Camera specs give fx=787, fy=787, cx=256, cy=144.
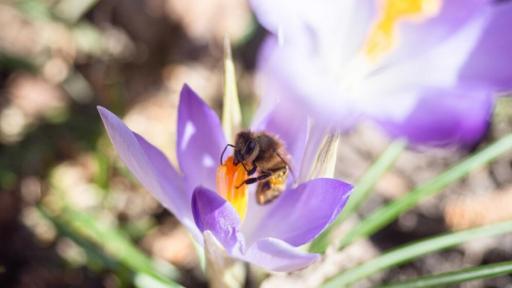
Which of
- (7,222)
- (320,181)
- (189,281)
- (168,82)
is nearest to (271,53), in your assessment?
(320,181)

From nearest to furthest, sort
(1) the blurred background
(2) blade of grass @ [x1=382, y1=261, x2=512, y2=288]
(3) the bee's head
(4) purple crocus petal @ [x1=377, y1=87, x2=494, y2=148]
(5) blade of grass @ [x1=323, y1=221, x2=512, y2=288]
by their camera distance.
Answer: (4) purple crocus petal @ [x1=377, y1=87, x2=494, y2=148] < (3) the bee's head < (2) blade of grass @ [x1=382, y1=261, x2=512, y2=288] < (5) blade of grass @ [x1=323, y1=221, x2=512, y2=288] < (1) the blurred background

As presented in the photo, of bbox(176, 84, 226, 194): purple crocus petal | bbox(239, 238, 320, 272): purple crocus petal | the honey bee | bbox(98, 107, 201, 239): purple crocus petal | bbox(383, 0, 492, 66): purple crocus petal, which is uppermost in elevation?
bbox(383, 0, 492, 66): purple crocus petal

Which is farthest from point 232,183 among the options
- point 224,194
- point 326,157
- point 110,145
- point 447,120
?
point 110,145

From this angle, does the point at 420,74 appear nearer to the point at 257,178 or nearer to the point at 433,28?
the point at 433,28

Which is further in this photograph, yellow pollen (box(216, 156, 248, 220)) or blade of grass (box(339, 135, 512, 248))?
blade of grass (box(339, 135, 512, 248))

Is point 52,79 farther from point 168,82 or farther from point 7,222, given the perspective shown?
point 7,222

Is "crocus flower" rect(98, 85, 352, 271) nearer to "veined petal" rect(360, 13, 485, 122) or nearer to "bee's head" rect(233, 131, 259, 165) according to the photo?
"bee's head" rect(233, 131, 259, 165)

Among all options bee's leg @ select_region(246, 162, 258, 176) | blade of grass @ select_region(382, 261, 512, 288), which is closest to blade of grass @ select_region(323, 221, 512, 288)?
blade of grass @ select_region(382, 261, 512, 288)
